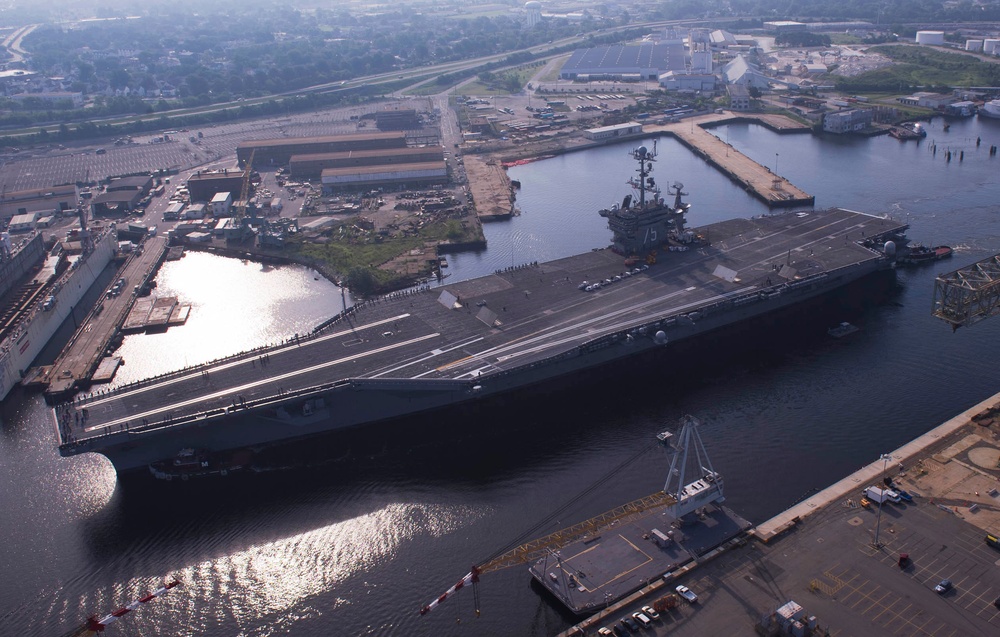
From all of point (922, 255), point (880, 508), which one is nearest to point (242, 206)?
point (922, 255)

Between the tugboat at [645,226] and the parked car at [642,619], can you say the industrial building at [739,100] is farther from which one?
the parked car at [642,619]

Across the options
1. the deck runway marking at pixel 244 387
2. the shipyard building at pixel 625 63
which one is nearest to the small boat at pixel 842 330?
the deck runway marking at pixel 244 387

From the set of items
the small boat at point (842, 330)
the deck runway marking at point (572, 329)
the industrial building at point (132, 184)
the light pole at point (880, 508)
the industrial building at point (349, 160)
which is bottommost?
the small boat at point (842, 330)

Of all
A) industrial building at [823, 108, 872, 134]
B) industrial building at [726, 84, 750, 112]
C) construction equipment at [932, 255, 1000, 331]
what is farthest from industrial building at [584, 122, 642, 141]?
construction equipment at [932, 255, 1000, 331]

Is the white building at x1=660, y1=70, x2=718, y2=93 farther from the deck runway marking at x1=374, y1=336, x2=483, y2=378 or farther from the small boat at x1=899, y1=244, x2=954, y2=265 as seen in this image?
the deck runway marking at x1=374, y1=336, x2=483, y2=378

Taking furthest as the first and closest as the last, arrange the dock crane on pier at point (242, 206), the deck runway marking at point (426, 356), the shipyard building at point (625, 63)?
1. the shipyard building at point (625, 63)
2. the dock crane on pier at point (242, 206)
3. the deck runway marking at point (426, 356)

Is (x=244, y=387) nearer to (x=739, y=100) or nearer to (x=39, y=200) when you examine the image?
(x=39, y=200)
